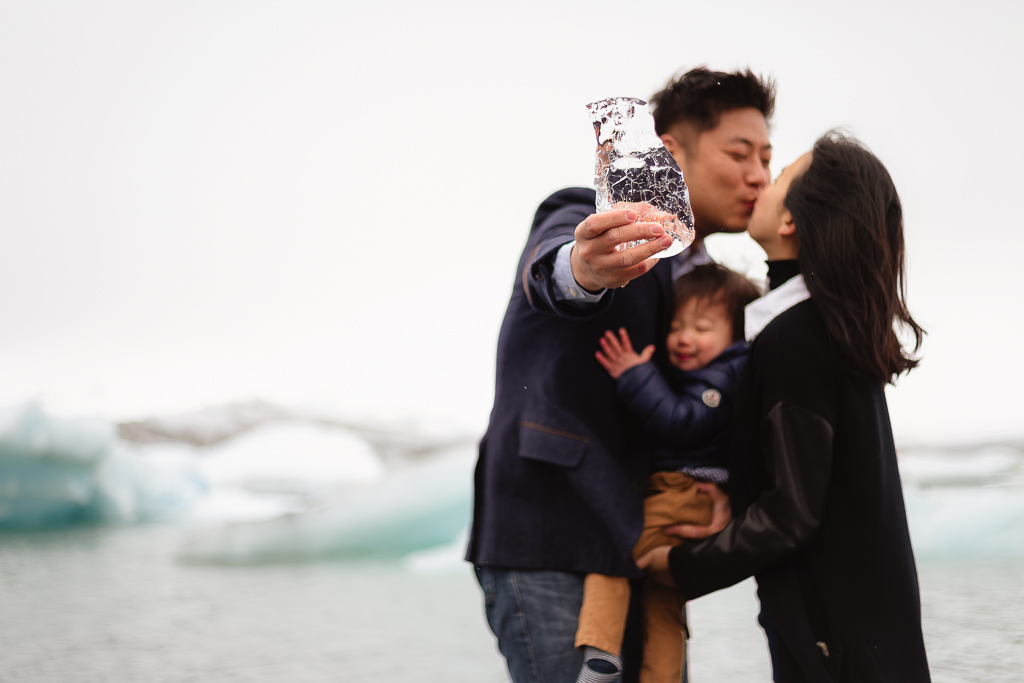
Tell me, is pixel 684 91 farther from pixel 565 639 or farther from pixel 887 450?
pixel 565 639

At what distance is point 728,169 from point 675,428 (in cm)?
37

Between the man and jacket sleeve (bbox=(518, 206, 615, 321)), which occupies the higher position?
jacket sleeve (bbox=(518, 206, 615, 321))

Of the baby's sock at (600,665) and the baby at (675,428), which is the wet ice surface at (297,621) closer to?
the baby at (675,428)

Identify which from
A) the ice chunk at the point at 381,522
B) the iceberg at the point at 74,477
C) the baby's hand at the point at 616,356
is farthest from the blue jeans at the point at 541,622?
the iceberg at the point at 74,477

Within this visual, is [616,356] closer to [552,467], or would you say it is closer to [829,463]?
[552,467]

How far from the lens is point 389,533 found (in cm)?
383

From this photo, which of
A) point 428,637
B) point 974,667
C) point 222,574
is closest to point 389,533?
point 222,574

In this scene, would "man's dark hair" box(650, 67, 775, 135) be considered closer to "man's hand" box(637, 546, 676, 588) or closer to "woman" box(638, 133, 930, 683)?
"woman" box(638, 133, 930, 683)

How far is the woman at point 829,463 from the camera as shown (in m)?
0.92

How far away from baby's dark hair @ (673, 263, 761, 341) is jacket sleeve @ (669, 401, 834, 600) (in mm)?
295

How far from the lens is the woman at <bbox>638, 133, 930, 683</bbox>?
92 cm

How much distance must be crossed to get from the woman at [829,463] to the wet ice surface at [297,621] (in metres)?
1.47

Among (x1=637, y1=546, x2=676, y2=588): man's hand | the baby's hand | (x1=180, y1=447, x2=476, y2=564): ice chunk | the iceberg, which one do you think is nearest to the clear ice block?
the baby's hand

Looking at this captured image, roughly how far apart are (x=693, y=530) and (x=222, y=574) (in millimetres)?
3293
